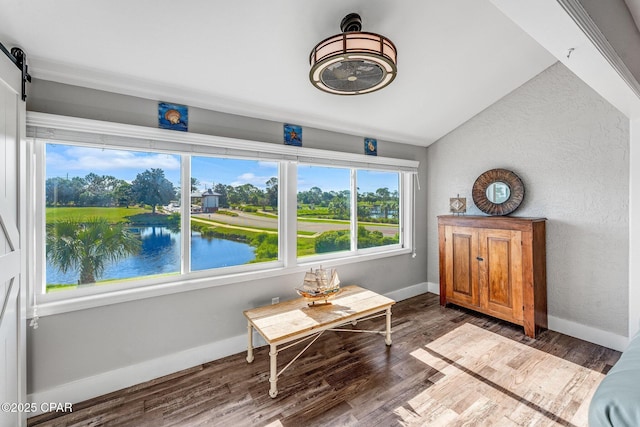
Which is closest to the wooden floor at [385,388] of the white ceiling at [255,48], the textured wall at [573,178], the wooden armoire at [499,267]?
the wooden armoire at [499,267]

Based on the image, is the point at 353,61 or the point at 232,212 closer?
the point at 353,61

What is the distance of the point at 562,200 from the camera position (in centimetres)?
281

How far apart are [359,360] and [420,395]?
1.85 feet

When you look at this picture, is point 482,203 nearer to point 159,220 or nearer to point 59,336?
point 159,220

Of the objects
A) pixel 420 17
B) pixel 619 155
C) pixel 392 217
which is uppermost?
pixel 420 17

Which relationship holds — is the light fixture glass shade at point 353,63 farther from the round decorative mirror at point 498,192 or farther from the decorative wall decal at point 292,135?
the round decorative mirror at point 498,192

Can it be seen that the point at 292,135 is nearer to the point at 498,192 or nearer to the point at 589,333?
the point at 498,192

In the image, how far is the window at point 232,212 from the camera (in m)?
2.42

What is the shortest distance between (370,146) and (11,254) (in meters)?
3.18

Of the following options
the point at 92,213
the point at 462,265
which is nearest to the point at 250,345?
the point at 92,213

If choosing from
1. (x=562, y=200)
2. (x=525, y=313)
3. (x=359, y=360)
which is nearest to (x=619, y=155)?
(x=562, y=200)

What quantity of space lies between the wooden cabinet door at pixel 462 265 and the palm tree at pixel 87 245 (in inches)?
129

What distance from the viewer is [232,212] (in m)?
2.59

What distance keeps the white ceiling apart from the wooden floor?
2.21 metres
